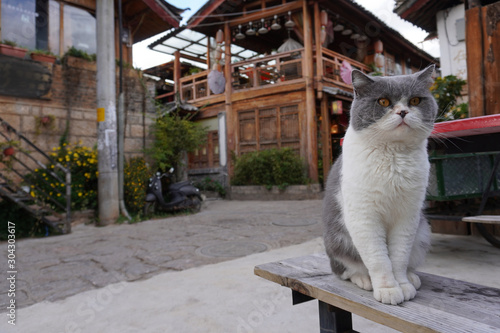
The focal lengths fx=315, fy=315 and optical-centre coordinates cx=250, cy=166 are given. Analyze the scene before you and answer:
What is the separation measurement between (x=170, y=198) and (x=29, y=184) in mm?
2846

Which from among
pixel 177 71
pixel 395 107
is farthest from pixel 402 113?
pixel 177 71

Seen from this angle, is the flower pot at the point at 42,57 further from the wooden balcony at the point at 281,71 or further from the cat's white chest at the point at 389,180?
the cat's white chest at the point at 389,180

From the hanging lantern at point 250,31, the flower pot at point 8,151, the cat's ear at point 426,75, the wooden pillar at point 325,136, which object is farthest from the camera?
the hanging lantern at point 250,31

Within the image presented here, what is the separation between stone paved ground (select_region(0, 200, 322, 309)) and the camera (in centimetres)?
287

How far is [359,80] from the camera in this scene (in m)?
1.15

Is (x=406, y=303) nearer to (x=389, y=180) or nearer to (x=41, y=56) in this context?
(x=389, y=180)

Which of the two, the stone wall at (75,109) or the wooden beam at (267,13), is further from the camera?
the wooden beam at (267,13)

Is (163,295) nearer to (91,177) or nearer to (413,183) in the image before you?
(413,183)

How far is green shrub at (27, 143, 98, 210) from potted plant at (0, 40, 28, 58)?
1.87m

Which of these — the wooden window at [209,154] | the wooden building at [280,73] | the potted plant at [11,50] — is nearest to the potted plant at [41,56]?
the potted plant at [11,50]

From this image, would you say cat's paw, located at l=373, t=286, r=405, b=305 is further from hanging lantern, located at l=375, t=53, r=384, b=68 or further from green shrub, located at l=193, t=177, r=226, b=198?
hanging lantern, located at l=375, t=53, r=384, b=68

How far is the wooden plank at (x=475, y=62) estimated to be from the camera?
12.5ft

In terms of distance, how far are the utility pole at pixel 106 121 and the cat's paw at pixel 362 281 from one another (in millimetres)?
5760

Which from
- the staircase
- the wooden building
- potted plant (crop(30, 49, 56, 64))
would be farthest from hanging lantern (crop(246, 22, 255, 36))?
the staircase
